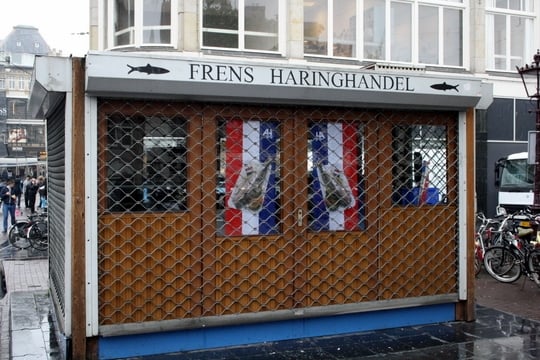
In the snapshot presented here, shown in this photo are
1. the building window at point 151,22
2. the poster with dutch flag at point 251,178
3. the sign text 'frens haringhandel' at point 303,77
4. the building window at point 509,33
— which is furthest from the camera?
the building window at point 509,33

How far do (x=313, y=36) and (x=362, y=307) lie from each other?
13379mm

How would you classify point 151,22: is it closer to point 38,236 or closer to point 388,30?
point 38,236

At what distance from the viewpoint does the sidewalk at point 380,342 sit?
5.75 metres

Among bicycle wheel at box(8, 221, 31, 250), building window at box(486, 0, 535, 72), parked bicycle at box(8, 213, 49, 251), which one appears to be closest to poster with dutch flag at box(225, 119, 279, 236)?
parked bicycle at box(8, 213, 49, 251)

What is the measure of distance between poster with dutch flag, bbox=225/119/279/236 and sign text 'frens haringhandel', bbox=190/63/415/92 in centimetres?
52

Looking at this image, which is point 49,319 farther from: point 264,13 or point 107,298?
point 264,13

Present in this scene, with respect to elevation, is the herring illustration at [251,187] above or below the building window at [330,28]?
below

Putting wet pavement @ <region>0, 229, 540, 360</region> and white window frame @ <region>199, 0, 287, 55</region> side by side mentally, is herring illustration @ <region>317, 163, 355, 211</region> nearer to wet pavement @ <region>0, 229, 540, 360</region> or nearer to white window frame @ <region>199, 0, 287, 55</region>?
wet pavement @ <region>0, 229, 540, 360</region>

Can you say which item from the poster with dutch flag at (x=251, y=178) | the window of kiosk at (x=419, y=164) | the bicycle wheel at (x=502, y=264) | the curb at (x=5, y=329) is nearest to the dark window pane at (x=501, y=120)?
the bicycle wheel at (x=502, y=264)

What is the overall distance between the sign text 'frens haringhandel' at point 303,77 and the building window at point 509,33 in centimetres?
1703

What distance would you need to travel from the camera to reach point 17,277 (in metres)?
10.9

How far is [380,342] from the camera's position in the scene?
20.2 ft

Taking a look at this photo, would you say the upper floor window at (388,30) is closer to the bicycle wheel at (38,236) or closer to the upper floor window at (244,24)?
the upper floor window at (244,24)

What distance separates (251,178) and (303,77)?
1102 millimetres
